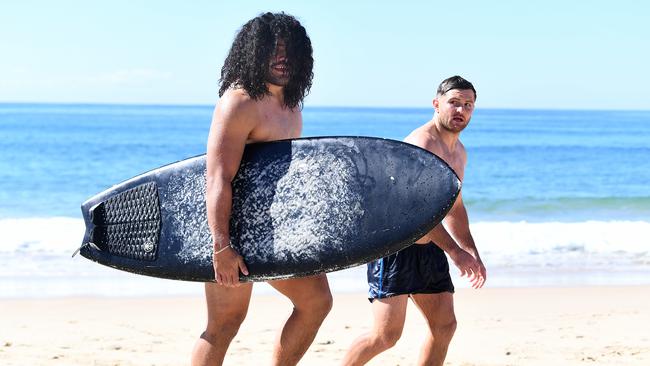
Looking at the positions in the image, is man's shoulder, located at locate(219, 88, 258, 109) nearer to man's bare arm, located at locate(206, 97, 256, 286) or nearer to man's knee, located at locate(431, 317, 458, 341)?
man's bare arm, located at locate(206, 97, 256, 286)

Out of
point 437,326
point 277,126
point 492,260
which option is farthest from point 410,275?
point 492,260

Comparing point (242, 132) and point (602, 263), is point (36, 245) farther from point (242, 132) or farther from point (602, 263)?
point (242, 132)

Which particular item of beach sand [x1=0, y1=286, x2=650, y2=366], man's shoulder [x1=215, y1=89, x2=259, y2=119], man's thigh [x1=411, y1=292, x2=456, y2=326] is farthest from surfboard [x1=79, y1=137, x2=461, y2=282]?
beach sand [x1=0, y1=286, x2=650, y2=366]

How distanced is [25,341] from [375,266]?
304 centimetres

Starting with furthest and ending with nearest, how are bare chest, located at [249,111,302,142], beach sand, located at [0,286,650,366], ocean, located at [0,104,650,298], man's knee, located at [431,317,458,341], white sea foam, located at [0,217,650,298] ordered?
ocean, located at [0,104,650,298] < white sea foam, located at [0,217,650,298] < beach sand, located at [0,286,650,366] < man's knee, located at [431,317,458,341] < bare chest, located at [249,111,302,142]

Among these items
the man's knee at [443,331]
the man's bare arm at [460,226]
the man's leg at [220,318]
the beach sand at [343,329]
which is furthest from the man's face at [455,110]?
the beach sand at [343,329]

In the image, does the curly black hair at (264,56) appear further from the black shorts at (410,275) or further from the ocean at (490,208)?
the ocean at (490,208)

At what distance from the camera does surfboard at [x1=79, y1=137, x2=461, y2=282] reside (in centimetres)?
355

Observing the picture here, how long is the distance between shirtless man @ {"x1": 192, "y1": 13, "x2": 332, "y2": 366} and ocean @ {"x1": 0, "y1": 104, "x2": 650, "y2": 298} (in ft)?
15.1

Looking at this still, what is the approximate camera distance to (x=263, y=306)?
7.53 meters

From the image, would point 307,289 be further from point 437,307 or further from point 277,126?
point 437,307

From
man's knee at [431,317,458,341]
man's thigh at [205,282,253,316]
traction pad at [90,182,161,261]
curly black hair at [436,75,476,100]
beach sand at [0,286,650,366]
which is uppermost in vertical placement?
curly black hair at [436,75,476,100]

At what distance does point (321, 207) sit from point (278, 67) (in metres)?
0.54

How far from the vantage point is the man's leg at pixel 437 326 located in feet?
13.4
